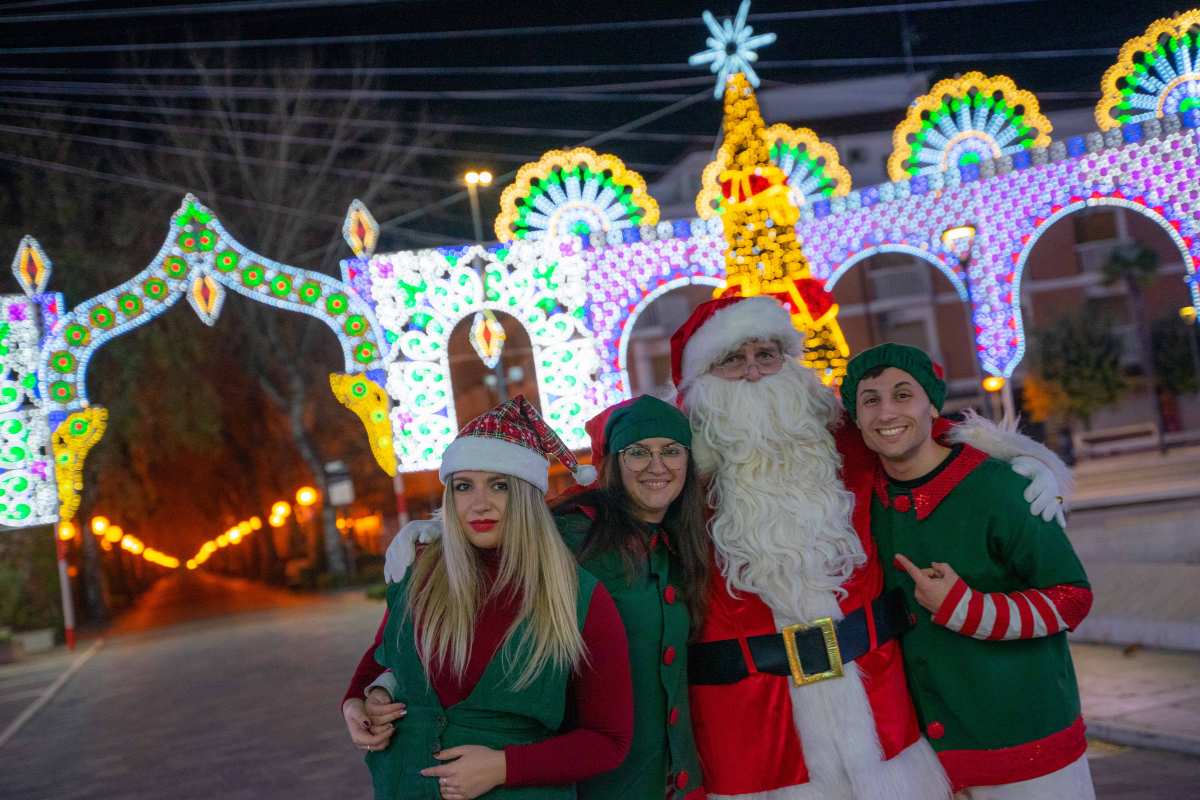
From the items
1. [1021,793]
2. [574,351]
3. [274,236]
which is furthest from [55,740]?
[274,236]

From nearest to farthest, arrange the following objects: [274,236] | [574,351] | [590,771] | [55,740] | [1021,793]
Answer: [590,771], [1021,793], [574,351], [55,740], [274,236]

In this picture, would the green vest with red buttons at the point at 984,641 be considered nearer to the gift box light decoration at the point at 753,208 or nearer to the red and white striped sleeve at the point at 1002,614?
the red and white striped sleeve at the point at 1002,614

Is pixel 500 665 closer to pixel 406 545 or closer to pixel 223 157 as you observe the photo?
pixel 406 545

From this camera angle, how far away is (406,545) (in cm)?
322

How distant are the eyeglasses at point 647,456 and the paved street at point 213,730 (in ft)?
11.4

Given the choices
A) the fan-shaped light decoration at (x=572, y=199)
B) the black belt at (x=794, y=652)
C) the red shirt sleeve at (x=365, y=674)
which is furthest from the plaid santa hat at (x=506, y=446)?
the fan-shaped light decoration at (x=572, y=199)

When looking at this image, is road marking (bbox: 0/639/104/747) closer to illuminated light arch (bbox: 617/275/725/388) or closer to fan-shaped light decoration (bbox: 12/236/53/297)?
fan-shaped light decoration (bbox: 12/236/53/297)

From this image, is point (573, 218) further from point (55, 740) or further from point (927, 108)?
point (55, 740)

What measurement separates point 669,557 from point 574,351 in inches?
257

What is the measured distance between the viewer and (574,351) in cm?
987

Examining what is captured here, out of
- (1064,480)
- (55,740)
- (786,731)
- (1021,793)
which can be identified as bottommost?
(55,740)

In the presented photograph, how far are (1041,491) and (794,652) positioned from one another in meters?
0.80

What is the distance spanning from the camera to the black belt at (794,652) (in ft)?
11.0

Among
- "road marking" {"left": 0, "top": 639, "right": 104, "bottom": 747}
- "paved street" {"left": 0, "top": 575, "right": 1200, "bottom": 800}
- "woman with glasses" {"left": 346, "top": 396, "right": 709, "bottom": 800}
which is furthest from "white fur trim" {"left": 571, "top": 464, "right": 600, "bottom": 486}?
"road marking" {"left": 0, "top": 639, "right": 104, "bottom": 747}
